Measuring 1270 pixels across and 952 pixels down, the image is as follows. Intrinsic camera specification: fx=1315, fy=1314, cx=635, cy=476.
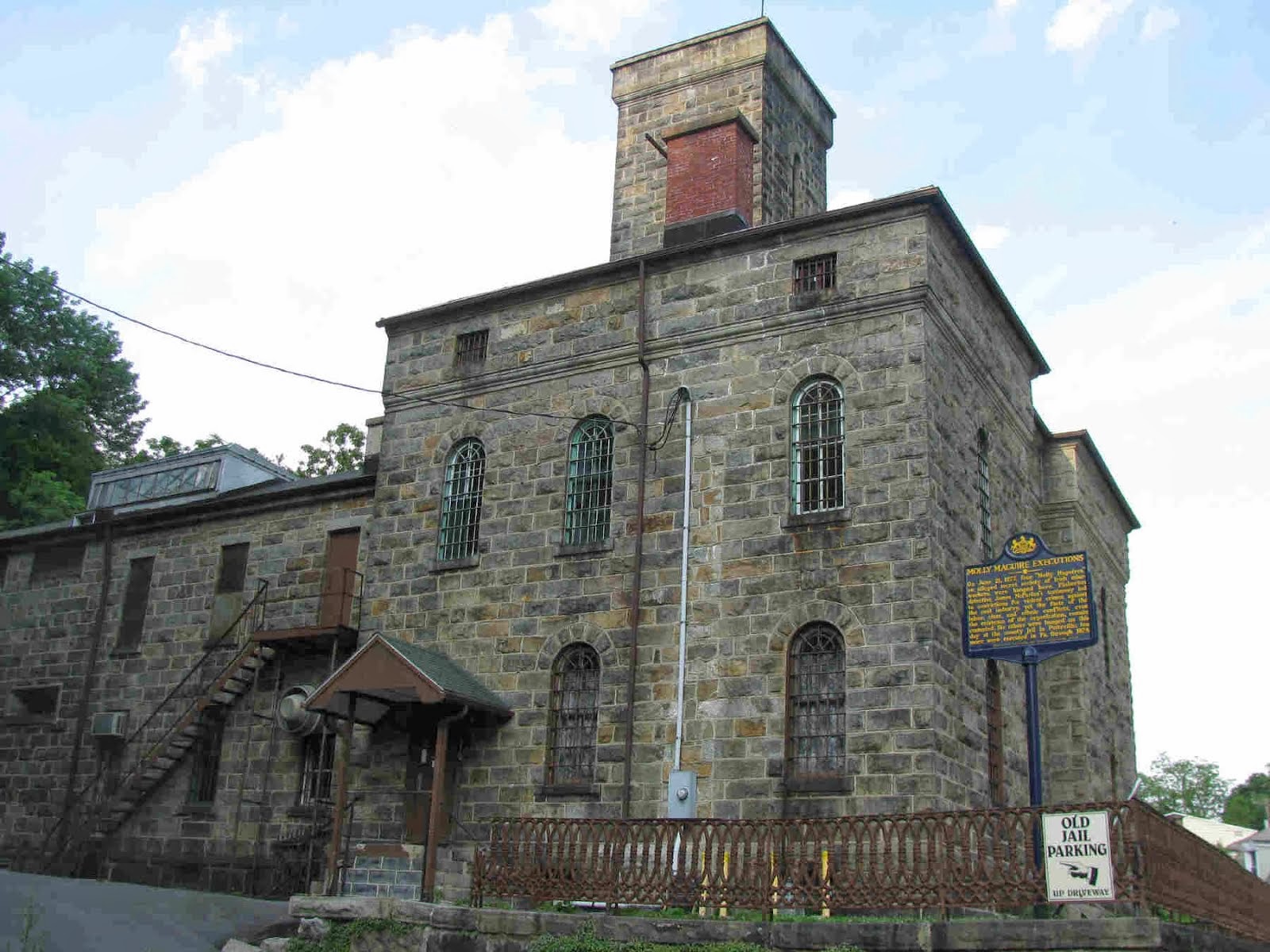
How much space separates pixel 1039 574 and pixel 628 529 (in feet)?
20.3

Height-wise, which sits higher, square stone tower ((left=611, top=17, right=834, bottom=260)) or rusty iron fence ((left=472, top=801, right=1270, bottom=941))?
square stone tower ((left=611, top=17, right=834, bottom=260))

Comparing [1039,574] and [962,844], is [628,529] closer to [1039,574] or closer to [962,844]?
[1039,574]

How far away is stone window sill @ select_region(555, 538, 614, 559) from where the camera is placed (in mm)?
19938

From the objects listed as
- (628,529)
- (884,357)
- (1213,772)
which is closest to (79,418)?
(628,529)

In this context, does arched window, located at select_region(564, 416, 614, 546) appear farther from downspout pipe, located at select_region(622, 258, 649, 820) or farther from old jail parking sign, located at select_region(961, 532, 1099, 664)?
old jail parking sign, located at select_region(961, 532, 1099, 664)

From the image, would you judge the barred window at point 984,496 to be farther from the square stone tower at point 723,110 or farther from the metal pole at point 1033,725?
the square stone tower at point 723,110

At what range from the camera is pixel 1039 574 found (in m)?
16.4

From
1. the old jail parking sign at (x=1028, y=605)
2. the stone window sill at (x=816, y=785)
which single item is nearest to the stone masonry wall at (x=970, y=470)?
the old jail parking sign at (x=1028, y=605)

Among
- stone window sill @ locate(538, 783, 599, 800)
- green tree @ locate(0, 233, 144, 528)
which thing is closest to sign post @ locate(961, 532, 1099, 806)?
stone window sill @ locate(538, 783, 599, 800)

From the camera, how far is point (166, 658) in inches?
998

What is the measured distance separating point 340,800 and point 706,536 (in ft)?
21.0

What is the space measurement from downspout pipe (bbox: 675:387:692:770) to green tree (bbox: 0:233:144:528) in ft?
93.0

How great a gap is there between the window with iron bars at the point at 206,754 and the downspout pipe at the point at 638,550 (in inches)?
348

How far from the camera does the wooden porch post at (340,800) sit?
18.0 meters
